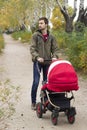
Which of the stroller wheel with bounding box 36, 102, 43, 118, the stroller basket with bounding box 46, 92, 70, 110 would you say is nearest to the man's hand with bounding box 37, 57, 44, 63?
the stroller basket with bounding box 46, 92, 70, 110

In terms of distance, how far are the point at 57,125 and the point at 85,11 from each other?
18.2 meters

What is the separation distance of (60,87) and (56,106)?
340mm

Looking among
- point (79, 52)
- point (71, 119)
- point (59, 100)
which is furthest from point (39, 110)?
point (79, 52)

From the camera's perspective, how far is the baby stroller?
7805mm

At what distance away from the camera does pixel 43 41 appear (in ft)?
28.5

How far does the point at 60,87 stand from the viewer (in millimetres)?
7809

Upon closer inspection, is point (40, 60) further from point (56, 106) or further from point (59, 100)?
point (56, 106)

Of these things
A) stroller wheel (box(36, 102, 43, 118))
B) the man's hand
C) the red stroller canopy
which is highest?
the man's hand

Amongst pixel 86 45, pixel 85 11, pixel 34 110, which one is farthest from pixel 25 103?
pixel 85 11

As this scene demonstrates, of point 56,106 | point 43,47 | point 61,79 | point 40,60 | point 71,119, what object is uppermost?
point 43,47

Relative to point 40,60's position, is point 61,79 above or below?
below

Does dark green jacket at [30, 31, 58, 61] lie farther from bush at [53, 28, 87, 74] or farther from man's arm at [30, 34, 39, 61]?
bush at [53, 28, 87, 74]

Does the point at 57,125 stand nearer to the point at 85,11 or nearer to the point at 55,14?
the point at 85,11

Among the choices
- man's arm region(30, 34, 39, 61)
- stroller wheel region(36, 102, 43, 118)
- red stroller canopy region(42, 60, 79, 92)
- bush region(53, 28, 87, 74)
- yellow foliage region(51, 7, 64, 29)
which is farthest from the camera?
yellow foliage region(51, 7, 64, 29)
